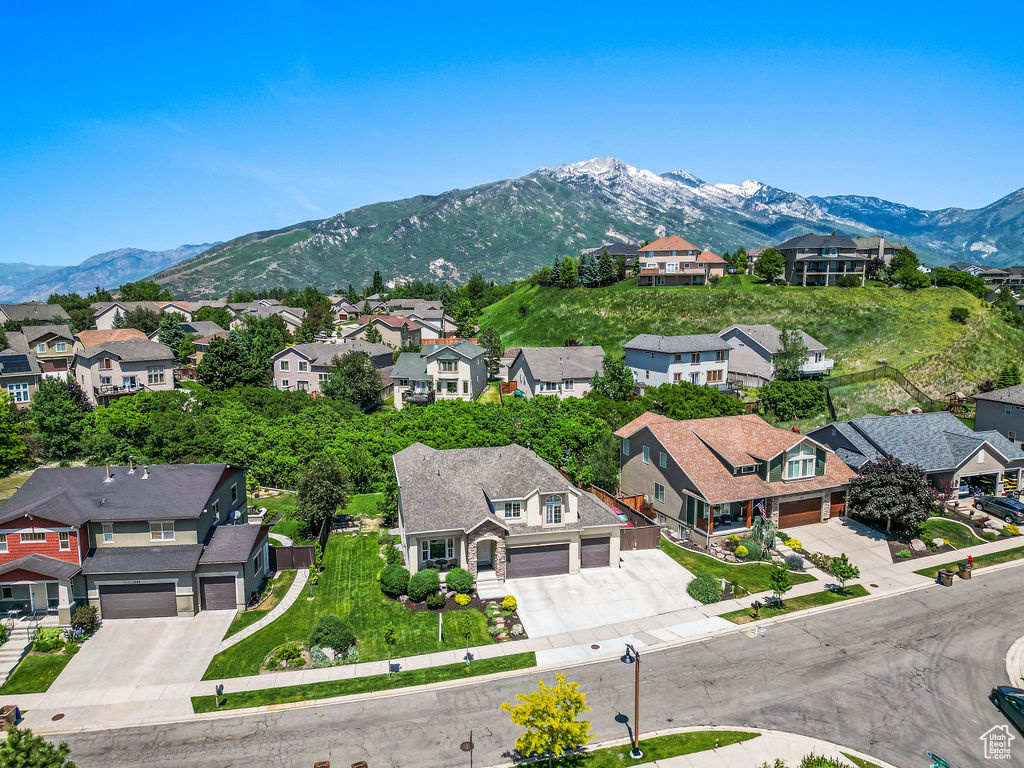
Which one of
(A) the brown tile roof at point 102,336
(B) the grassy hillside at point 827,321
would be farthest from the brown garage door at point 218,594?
(A) the brown tile roof at point 102,336

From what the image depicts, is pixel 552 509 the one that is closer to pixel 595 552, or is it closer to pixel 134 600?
pixel 595 552

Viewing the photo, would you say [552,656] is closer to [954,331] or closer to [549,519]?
[549,519]

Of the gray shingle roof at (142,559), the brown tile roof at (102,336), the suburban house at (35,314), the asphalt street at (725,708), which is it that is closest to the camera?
the asphalt street at (725,708)

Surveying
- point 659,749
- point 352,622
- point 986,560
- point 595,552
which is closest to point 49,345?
point 352,622

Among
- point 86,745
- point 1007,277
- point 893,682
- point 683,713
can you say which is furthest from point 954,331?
point 1007,277

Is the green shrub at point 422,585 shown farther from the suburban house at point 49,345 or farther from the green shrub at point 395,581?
the suburban house at point 49,345

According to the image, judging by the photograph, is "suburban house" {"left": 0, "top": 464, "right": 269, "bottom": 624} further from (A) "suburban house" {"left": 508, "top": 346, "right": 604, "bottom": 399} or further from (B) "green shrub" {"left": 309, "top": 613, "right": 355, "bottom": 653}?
(A) "suburban house" {"left": 508, "top": 346, "right": 604, "bottom": 399}

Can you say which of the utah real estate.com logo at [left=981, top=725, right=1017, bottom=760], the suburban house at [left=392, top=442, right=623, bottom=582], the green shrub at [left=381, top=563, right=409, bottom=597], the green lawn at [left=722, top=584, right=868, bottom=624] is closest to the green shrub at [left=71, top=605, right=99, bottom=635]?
the green shrub at [left=381, top=563, right=409, bottom=597]
